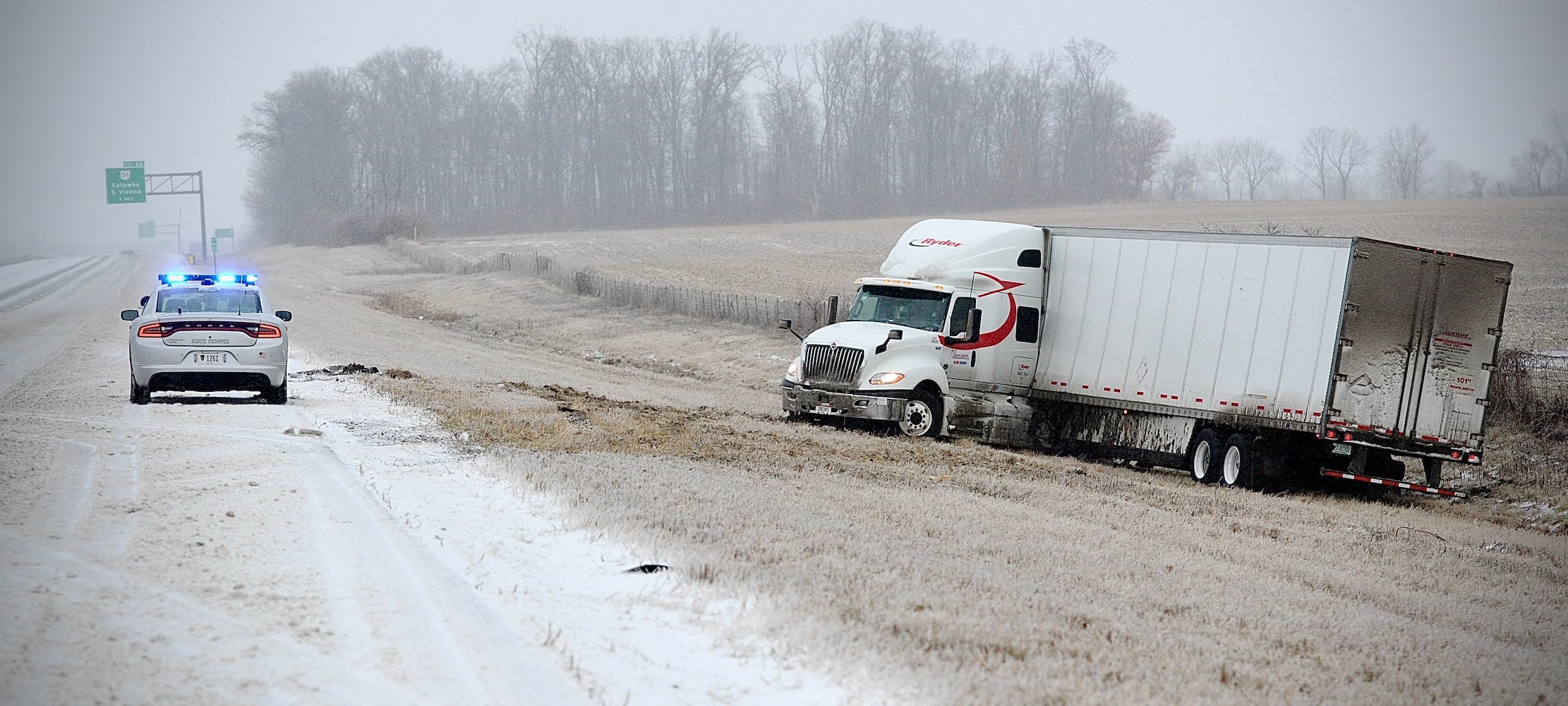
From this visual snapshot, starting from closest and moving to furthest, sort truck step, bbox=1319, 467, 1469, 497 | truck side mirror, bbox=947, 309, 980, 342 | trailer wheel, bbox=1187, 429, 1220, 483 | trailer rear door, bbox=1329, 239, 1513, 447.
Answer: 1. truck step, bbox=1319, 467, 1469, 497
2. trailer rear door, bbox=1329, 239, 1513, 447
3. trailer wheel, bbox=1187, 429, 1220, 483
4. truck side mirror, bbox=947, 309, 980, 342

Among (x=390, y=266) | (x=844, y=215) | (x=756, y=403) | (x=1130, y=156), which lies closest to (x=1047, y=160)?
(x=1130, y=156)

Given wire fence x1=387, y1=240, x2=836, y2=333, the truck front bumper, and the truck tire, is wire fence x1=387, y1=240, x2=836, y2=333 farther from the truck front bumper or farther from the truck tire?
the truck tire

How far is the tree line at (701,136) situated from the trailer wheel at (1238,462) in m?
106

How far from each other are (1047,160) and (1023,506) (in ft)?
398

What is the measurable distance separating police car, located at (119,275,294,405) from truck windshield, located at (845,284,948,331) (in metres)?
8.33

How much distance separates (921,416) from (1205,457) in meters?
3.96

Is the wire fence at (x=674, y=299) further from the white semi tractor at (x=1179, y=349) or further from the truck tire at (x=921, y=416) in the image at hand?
the truck tire at (x=921, y=416)

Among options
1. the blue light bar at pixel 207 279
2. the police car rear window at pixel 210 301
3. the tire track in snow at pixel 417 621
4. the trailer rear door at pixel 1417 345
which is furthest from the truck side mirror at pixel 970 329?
the tire track in snow at pixel 417 621

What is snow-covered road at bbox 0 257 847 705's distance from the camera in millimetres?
5758

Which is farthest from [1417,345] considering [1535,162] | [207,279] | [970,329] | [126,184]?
[1535,162]

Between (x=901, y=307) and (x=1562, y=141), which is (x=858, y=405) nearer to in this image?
(x=901, y=307)

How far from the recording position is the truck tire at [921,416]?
57.8ft

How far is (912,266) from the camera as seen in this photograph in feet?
61.4

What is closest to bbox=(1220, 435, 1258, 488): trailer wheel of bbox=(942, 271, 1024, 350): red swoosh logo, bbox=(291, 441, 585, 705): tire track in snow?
bbox=(942, 271, 1024, 350): red swoosh logo
